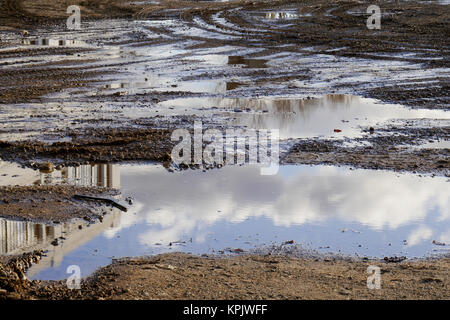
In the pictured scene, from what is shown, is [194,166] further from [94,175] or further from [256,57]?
[256,57]

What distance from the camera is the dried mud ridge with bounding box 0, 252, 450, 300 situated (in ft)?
21.2

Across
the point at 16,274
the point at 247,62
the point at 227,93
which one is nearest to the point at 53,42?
the point at 247,62

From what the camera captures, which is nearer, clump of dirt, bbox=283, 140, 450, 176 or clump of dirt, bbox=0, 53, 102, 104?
clump of dirt, bbox=283, 140, 450, 176

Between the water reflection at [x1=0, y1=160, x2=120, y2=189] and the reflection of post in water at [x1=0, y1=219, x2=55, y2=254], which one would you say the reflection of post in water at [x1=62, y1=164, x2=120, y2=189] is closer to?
the water reflection at [x1=0, y1=160, x2=120, y2=189]

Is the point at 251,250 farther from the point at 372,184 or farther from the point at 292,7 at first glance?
the point at 292,7

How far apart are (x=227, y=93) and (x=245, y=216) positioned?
737 centimetres

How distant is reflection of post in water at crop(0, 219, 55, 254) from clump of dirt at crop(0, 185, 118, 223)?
17 cm

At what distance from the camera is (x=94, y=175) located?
411 inches

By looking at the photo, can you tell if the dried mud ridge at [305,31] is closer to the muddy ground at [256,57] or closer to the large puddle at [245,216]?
the muddy ground at [256,57]

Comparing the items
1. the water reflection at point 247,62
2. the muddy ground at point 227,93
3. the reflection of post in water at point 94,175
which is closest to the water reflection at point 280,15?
the muddy ground at point 227,93

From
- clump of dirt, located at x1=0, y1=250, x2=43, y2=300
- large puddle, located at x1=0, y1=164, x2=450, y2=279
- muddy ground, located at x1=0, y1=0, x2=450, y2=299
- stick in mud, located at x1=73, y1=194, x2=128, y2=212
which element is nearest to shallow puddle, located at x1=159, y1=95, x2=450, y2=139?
muddy ground, located at x1=0, y1=0, x2=450, y2=299

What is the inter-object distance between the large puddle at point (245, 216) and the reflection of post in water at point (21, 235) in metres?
0.01

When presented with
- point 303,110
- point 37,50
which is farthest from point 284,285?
point 37,50

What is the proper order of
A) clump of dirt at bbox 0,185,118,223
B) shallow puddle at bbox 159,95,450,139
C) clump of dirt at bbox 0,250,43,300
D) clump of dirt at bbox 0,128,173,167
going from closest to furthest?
clump of dirt at bbox 0,250,43,300
clump of dirt at bbox 0,185,118,223
clump of dirt at bbox 0,128,173,167
shallow puddle at bbox 159,95,450,139
